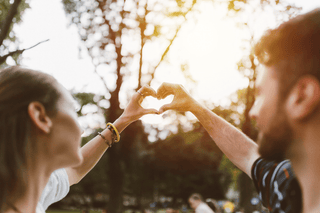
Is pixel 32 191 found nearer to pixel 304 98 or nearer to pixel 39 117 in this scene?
pixel 39 117

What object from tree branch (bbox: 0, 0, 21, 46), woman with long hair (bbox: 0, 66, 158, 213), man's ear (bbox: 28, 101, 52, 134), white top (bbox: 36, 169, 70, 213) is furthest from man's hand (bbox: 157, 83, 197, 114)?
tree branch (bbox: 0, 0, 21, 46)

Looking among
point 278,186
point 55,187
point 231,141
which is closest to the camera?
point 278,186

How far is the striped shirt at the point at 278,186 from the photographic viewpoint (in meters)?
1.55

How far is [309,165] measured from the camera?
119 cm

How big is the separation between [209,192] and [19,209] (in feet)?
130

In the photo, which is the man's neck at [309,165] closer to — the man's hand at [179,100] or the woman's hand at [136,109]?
the man's hand at [179,100]

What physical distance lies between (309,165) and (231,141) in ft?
4.43

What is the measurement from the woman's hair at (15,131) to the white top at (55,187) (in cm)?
56

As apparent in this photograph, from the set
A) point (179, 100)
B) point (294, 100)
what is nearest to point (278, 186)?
point (294, 100)

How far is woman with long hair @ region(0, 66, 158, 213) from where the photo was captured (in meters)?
1.45

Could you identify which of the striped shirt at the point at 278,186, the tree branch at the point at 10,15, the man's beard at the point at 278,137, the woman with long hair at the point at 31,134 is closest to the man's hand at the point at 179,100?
the striped shirt at the point at 278,186

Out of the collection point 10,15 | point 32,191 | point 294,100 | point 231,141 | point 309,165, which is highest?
point 10,15

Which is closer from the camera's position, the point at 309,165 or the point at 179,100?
the point at 309,165

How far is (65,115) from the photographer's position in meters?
1.59
